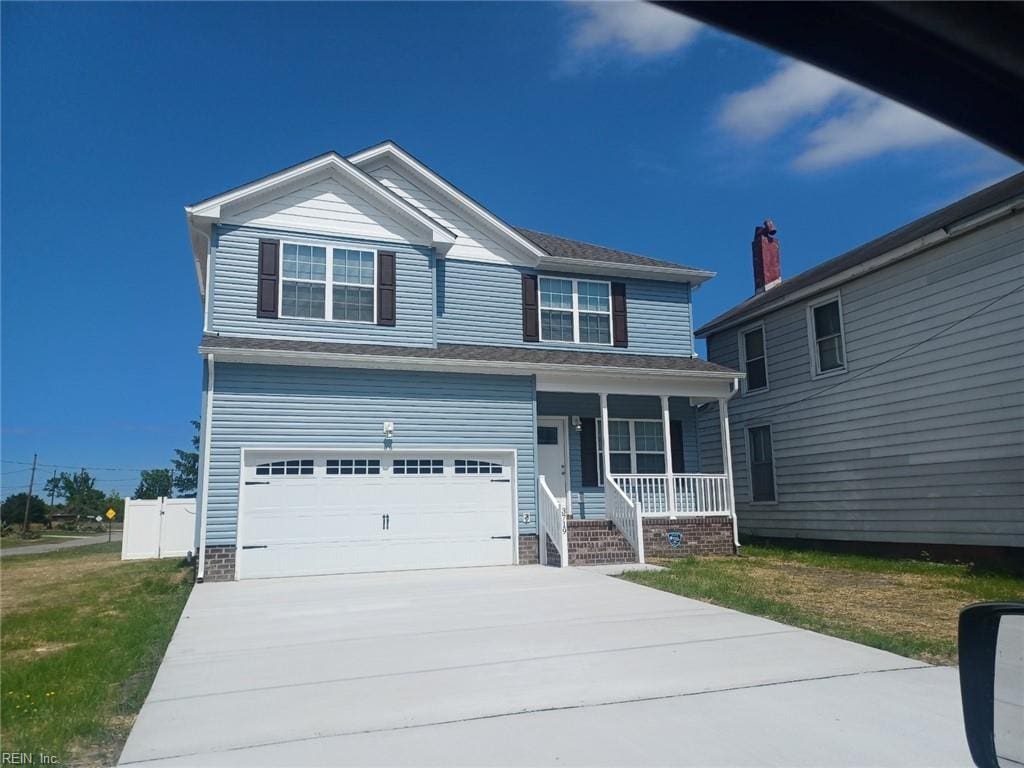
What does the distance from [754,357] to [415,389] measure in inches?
351

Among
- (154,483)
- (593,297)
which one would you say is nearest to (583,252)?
(593,297)

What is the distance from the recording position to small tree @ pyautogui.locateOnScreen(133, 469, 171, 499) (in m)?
59.5

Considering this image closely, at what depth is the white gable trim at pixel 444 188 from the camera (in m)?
15.4

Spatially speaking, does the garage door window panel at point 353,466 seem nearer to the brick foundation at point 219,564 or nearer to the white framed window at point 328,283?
the brick foundation at point 219,564

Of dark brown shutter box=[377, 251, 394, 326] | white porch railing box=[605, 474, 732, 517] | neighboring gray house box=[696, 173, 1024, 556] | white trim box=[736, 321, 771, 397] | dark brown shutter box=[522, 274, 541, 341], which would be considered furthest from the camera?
white trim box=[736, 321, 771, 397]

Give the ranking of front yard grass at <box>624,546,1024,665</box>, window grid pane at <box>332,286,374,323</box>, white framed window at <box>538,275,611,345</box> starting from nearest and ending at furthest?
front yard grass at <box>624,546,1024,665</box>
window grid pane at <box>332,286,374,323</box>
white framed window at <box>538,275,611,345</box>

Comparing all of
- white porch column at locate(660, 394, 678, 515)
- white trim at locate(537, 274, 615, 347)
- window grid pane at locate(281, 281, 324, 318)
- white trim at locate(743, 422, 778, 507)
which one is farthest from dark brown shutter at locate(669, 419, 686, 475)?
window grid pane at locate(281, 281, 324, 318)

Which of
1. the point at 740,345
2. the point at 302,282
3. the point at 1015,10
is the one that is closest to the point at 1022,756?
the point at 1015,10

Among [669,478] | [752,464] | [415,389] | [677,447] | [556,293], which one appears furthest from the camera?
[752,464]

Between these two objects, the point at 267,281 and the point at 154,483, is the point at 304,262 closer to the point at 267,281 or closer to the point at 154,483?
the point at 267,281

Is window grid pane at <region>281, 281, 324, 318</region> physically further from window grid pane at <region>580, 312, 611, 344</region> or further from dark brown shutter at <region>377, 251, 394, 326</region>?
window grid pane at <region>580, 312, 611, 344</region>

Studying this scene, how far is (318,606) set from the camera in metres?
9.45

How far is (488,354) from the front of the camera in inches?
568

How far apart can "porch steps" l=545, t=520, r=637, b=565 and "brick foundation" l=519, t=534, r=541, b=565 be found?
0.30 meters
